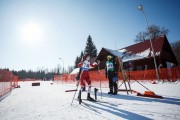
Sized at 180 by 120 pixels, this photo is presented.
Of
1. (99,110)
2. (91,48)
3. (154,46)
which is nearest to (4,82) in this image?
(99,110)

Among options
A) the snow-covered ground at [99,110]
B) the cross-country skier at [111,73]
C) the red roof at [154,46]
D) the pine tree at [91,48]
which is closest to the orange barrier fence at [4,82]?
the snow-covered ground at [99,110]

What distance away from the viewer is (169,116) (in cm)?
307

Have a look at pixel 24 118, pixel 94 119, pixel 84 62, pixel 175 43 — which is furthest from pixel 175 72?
pixel 175 43

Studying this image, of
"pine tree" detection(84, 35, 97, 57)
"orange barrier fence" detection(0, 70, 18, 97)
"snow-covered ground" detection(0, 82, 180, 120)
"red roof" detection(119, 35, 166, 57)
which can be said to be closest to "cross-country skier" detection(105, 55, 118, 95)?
"snow-covered ground" detection(0, 82, 180, 120)

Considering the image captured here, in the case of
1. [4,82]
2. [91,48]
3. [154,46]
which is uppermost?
[91,48]

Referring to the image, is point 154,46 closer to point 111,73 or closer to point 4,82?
point 111,73

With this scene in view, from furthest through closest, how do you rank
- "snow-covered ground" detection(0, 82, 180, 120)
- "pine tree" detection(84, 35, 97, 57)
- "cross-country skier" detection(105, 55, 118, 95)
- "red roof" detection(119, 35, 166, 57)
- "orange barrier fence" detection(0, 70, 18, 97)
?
"pine tree" detection(84, 35, 97, 57) → "red roof" detection(119, 35, 166, 57) → "orange barrier fence" detection(0, 70, 18, 97) → "cross-country skier" detection(105, 55, 118, 95) → "snow-covered ground" detection(0, 82, 180, 120)

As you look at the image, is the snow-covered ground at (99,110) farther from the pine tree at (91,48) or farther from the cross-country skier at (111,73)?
the pine tree at (91,48)

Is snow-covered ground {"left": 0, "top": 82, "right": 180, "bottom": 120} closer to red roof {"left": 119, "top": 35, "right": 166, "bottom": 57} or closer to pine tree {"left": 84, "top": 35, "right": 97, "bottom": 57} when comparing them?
red roof {"left": 119, "top": 35, "right": 166, "bottom": 57}

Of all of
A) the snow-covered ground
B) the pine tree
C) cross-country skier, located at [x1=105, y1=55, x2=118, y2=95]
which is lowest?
the snow-covered ground

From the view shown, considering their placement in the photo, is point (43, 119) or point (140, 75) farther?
point (140, 75)

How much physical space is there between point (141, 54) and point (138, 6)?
35.1ft

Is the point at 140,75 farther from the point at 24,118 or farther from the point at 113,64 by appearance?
the point at 24,118

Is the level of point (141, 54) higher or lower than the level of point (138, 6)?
lower
